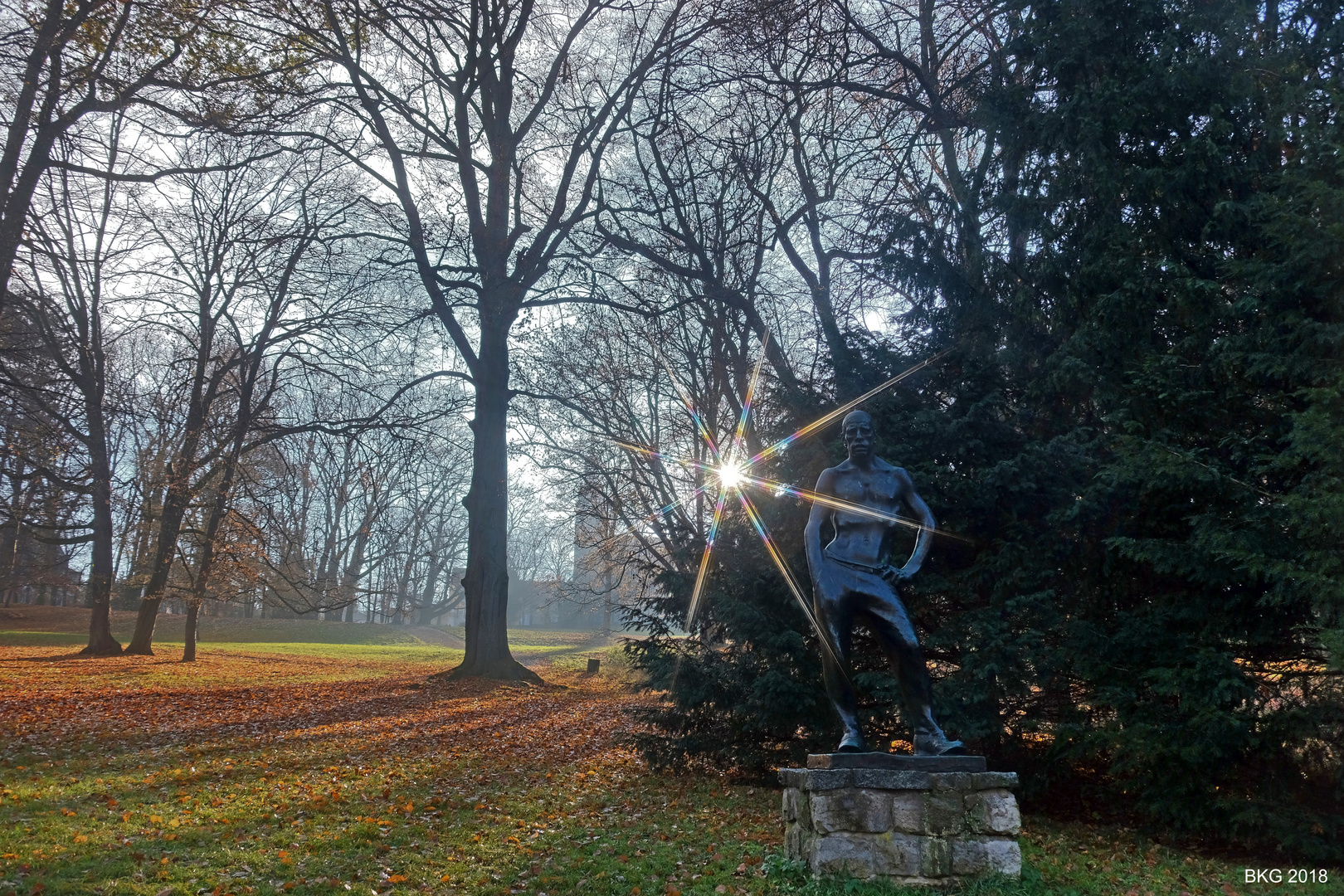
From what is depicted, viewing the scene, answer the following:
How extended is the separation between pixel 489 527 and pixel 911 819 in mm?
14083

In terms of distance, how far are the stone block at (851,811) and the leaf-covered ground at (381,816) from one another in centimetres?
32

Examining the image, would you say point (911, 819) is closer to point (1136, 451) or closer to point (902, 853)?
point (902, 853)

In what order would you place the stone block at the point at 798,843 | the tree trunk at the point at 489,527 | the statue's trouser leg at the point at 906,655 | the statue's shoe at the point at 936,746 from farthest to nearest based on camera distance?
the tree trunk at the point at 489,527, the statue's trouser leg at the point at 906,655, the statue's shoe at the point at 936,746, the stone block at the point at 798,843

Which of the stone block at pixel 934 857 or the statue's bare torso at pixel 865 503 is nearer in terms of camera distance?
the stone block at pixel 934 857

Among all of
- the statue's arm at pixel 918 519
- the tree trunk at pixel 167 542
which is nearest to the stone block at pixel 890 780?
the statue's arm at pixel 918 519

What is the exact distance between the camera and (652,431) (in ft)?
75.4

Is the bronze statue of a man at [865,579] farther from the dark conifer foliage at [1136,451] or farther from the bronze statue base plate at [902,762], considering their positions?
the dark conifer foliage at [1136,451]

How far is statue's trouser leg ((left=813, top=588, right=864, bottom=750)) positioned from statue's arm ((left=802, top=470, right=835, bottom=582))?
0.63 ft

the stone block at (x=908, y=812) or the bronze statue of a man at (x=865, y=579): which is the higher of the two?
the bronze statue of a man at (x=865, y=579)

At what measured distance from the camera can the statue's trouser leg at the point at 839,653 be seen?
19.7ft

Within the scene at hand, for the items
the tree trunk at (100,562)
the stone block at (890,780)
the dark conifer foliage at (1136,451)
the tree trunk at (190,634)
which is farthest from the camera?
the tree trunk at (190,634)

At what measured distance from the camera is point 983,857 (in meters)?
5.37

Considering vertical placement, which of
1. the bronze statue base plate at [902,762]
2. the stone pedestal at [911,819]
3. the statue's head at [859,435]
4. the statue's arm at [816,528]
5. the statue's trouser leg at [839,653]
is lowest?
the stone pedestal at [911,819]

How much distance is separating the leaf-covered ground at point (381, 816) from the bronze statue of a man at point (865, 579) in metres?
1.10
